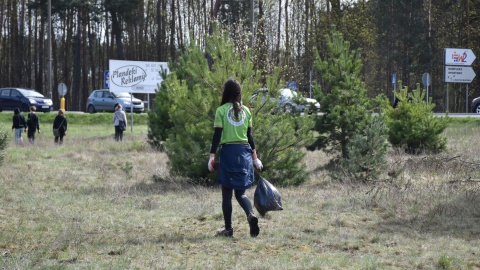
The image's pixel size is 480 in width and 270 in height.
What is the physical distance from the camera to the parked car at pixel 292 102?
13148mm

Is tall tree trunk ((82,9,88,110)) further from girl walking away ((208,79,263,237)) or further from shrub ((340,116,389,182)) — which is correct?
girl walking away ((208,79,263,237))

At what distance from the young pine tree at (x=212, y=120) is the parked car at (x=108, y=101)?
29044mm

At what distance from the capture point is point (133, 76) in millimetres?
32812

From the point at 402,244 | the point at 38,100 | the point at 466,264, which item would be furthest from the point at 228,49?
the point at 38,100

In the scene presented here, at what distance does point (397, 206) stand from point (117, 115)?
1794 centimetres

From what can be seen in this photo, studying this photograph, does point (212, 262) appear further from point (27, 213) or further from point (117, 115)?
point (117, 115)

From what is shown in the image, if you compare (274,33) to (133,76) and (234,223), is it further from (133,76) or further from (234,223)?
(234,223)

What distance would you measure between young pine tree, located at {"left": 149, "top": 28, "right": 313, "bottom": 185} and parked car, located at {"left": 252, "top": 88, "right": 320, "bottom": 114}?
0.14 metres

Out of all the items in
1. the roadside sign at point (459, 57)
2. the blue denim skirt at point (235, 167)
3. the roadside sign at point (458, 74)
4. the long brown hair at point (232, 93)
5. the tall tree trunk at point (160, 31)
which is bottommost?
the blue denim skirt at point (235, 167)

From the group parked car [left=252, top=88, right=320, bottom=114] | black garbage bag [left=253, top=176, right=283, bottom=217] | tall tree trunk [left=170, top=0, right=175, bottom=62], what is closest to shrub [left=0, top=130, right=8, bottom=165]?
parked car [left=252, top=88, right=320, bottom=114]

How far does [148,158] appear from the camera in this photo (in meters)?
19.7

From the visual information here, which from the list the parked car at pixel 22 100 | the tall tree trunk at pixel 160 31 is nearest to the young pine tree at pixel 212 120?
the parked car at pixel 22 100

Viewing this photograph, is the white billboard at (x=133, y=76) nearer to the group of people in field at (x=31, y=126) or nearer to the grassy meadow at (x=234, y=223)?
the group of people in field at (x=31, y=126)

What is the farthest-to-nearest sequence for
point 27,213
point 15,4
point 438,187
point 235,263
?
point 15,4 < point 438,187 < point 27,213 < point 235,263
